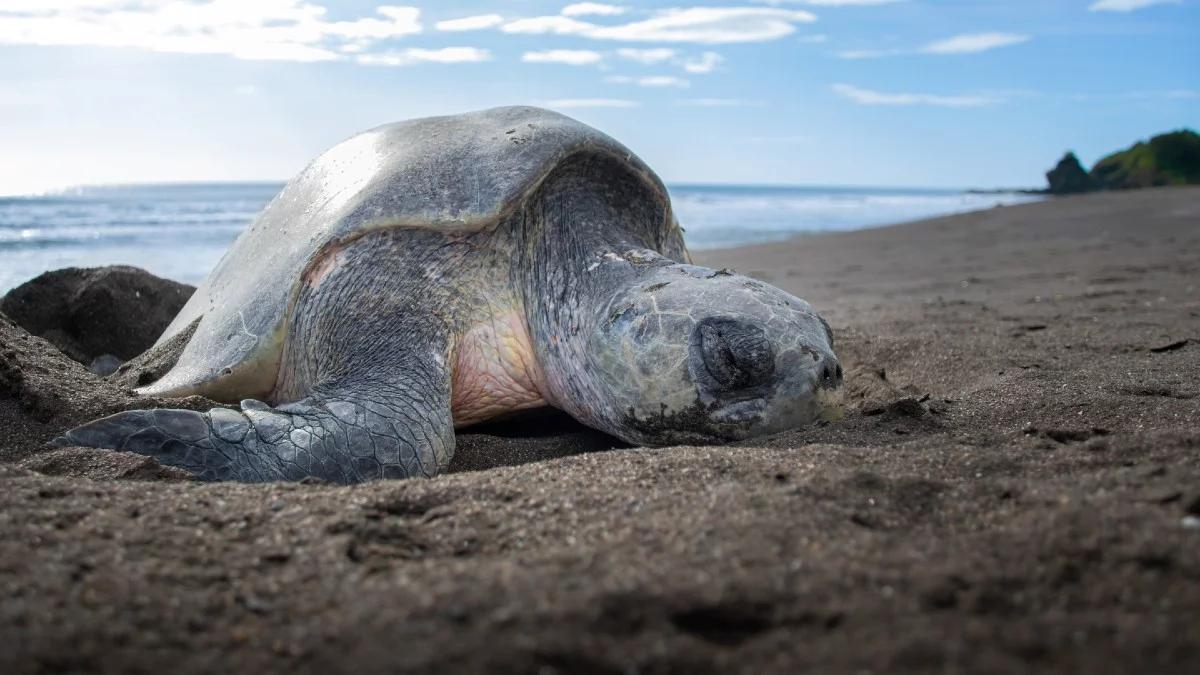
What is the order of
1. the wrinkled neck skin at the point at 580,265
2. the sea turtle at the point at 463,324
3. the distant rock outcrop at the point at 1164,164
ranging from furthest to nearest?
the distant rock outcrop at the point at 1164,164 < the wrinkled neck skin at the point at 580,265 < the sea turtle at the point at 463,324

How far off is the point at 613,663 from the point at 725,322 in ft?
5.61

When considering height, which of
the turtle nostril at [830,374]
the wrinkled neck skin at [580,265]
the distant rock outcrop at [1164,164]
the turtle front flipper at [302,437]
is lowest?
the turtle front flipper at [302,437]

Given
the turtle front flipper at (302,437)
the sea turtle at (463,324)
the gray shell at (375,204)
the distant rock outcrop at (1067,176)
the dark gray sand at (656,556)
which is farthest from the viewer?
the distant rock outcrop at (1067,176)

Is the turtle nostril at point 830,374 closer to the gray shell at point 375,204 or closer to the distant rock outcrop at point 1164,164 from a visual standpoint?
the gray shell at point 375,204

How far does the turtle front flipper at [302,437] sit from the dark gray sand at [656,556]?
0.13 m

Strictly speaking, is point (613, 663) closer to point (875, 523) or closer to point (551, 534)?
point (551, 534)

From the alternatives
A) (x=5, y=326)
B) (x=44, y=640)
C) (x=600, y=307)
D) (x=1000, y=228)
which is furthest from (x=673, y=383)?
(x=1000, y=228)

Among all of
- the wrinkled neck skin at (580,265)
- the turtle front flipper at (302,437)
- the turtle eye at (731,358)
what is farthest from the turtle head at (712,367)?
the turtle front flipper at (302,437)

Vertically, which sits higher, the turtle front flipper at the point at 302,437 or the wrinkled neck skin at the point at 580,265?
the wrinkled neck skin at the point at 580,265

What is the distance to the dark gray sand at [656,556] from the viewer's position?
1160 mm

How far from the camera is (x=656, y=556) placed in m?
1.45

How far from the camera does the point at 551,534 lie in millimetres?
1582

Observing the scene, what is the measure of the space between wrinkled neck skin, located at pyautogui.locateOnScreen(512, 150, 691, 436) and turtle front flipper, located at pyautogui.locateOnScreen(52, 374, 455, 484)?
1.72ft

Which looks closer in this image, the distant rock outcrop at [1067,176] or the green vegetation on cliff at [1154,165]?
the green vegetation on cliff at [1154,165]
